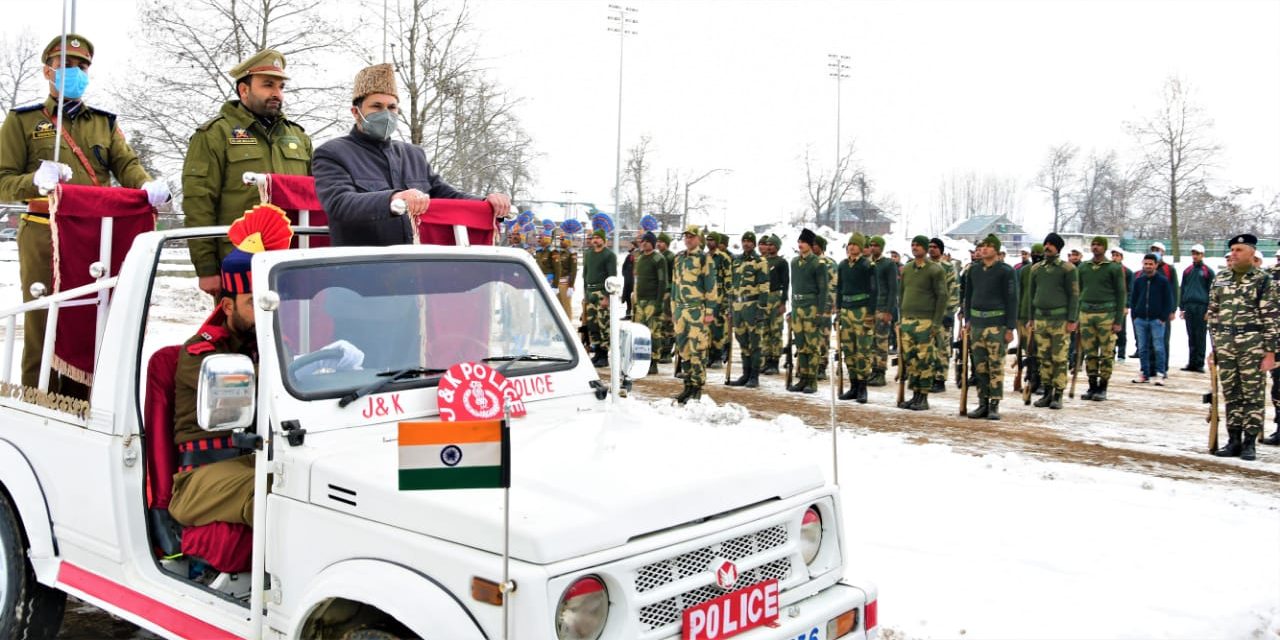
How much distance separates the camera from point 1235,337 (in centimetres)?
914

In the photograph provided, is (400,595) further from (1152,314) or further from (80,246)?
A: (1152,314)

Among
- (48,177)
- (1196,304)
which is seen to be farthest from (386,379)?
(1196,304)

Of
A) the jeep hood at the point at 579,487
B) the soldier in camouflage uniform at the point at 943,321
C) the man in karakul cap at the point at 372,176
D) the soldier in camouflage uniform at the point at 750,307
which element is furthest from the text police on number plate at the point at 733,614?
the soldier in camouflage uniform at the point at 750,307

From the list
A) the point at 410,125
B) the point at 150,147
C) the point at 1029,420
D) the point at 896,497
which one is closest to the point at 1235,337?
the point at 1029,420

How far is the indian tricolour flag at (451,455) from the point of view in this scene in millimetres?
2551

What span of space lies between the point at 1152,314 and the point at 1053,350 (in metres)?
3.79

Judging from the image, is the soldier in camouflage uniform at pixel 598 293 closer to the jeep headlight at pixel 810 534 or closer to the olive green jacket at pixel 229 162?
the olive green jacket at pixel 229 162

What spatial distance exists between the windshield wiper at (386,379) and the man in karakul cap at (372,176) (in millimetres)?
812

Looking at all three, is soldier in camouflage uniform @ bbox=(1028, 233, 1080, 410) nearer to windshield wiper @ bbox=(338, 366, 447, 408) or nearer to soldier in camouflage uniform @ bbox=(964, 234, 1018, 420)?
soldier in camouflage uniform @ bbox=(964, 234, 1018, 420)

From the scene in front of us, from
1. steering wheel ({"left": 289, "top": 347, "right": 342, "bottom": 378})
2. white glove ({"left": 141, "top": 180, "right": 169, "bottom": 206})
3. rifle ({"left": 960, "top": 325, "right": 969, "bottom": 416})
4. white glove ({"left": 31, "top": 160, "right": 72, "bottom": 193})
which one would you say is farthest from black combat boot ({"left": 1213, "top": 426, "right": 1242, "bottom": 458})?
white glove ({"left": 31, "top": 160, "right": 72, "bottom": 193})

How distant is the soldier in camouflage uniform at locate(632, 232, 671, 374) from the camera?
15172 mm

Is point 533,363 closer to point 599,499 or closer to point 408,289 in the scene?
point 408,289

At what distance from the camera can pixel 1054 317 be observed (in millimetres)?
12164

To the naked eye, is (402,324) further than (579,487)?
Yes
